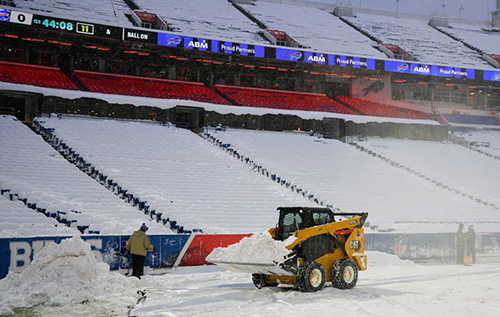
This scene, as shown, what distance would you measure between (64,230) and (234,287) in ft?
20.1

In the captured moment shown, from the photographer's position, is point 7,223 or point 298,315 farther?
point 7,223

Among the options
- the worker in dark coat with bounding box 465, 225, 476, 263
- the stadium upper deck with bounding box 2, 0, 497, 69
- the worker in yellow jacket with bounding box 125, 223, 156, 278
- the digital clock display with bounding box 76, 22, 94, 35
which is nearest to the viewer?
the worker in yellow jacket with bounding box 125, 223, 156, 278

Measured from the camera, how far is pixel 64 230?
15938 millimetres

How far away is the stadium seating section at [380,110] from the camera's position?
127 feet

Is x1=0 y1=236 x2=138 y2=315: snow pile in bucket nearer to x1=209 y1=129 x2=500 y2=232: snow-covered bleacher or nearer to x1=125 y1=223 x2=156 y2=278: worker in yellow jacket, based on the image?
x1=125 y1=223 x2=156 y2=278: worker in yellow jacket

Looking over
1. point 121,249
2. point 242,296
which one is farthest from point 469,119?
point 242,296

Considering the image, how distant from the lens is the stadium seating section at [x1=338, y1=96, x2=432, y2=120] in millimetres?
38812

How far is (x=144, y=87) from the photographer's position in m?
33.8

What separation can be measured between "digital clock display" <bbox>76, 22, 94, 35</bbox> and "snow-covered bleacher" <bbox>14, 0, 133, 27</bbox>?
61 centimetres

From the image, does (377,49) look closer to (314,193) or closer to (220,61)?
(220,61)

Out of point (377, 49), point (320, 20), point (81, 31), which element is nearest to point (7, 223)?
point (81, 31)

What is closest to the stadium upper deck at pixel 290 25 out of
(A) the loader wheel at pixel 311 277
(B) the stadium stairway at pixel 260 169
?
(B) the stadium stairway at pixel 260 169

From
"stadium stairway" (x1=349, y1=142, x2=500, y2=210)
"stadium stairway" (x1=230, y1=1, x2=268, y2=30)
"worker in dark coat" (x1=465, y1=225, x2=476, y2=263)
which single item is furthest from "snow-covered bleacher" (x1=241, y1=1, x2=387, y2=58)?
"worker in dark coat" (x1=465, y1=225, x2=476, y2=263)

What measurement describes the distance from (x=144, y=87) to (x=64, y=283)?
24.3 m
